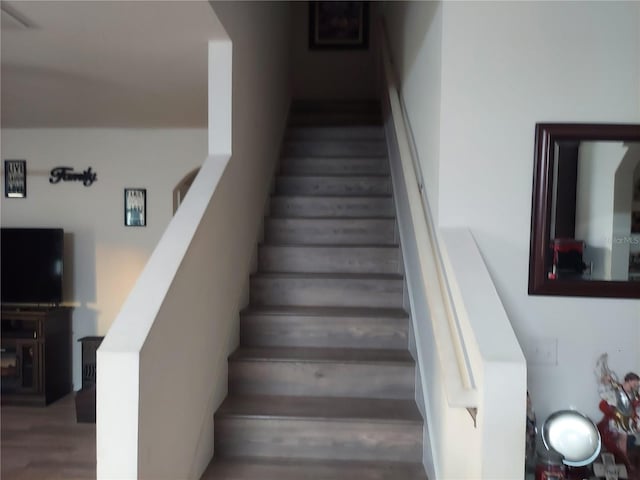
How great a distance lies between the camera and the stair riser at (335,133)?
3953mm

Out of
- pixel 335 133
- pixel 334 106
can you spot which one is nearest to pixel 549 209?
pixel 335 133

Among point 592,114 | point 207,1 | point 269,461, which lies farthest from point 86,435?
point 592,114

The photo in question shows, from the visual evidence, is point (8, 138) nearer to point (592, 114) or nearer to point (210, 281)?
point (210, 281)

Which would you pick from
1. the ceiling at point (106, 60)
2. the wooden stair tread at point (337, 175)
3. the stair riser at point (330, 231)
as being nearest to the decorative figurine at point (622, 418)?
the stair riser at point (330, 231)

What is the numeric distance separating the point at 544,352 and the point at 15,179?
4.58m

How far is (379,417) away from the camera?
2059 millimetres

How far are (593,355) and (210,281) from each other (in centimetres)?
161

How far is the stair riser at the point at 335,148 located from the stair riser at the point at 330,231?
2.86 feet

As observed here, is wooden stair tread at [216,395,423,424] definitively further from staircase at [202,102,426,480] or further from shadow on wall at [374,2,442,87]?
shadow on wall at [374,2,442,87]

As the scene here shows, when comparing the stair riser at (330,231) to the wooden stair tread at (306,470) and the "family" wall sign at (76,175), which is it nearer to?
the wooden stair tread at (306,470)

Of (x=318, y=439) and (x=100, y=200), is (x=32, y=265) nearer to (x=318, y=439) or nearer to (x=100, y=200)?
(x=100, y=200)

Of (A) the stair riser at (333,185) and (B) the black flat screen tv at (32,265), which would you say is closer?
(A) the stair riser at (333,185)

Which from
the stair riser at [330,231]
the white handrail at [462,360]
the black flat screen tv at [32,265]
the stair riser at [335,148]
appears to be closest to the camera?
the white handrail at [462,360]

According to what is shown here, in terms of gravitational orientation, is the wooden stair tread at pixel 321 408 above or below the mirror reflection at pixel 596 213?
below
